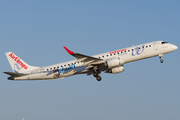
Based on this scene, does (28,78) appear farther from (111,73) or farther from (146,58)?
(146,58)

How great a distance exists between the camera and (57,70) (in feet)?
181

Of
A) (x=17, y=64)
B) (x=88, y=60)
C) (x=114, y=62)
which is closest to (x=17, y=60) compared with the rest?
(x=17, y=64)

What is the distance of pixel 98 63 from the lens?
52875 millimetres

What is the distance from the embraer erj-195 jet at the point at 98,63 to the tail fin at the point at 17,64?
0.55 meters

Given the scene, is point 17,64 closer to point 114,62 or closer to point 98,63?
point 98,63

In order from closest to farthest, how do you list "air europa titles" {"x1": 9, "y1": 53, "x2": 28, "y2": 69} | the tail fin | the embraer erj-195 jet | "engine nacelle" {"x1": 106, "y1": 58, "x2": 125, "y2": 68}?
1. "engine nacelle" {"x1": 106, "y1": 58, "x2": 125, "y2": 68}
2. the embraer erj-195 jet
3. the tail fin
4. "air europa titles" {"x1": 9, "y1": 53, "x2": 28, "y2": 69}

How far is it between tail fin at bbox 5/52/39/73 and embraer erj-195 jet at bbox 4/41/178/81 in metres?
0.55

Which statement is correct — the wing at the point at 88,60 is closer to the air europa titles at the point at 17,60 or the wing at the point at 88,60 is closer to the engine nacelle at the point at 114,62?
the engine nacelle at the point at 114,62

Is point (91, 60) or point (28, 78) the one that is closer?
point (91, 60)

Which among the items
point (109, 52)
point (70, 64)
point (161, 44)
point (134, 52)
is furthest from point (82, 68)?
point (161, 44)

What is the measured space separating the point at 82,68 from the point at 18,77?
12585 millimetres

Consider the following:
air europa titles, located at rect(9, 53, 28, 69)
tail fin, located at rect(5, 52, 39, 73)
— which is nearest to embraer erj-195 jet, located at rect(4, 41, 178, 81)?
tail fin, located at rect(5, 52, 39, 73)

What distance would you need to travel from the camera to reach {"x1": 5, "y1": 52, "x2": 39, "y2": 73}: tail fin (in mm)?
58375

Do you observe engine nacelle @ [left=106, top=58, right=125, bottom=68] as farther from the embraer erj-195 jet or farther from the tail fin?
the tail fin
